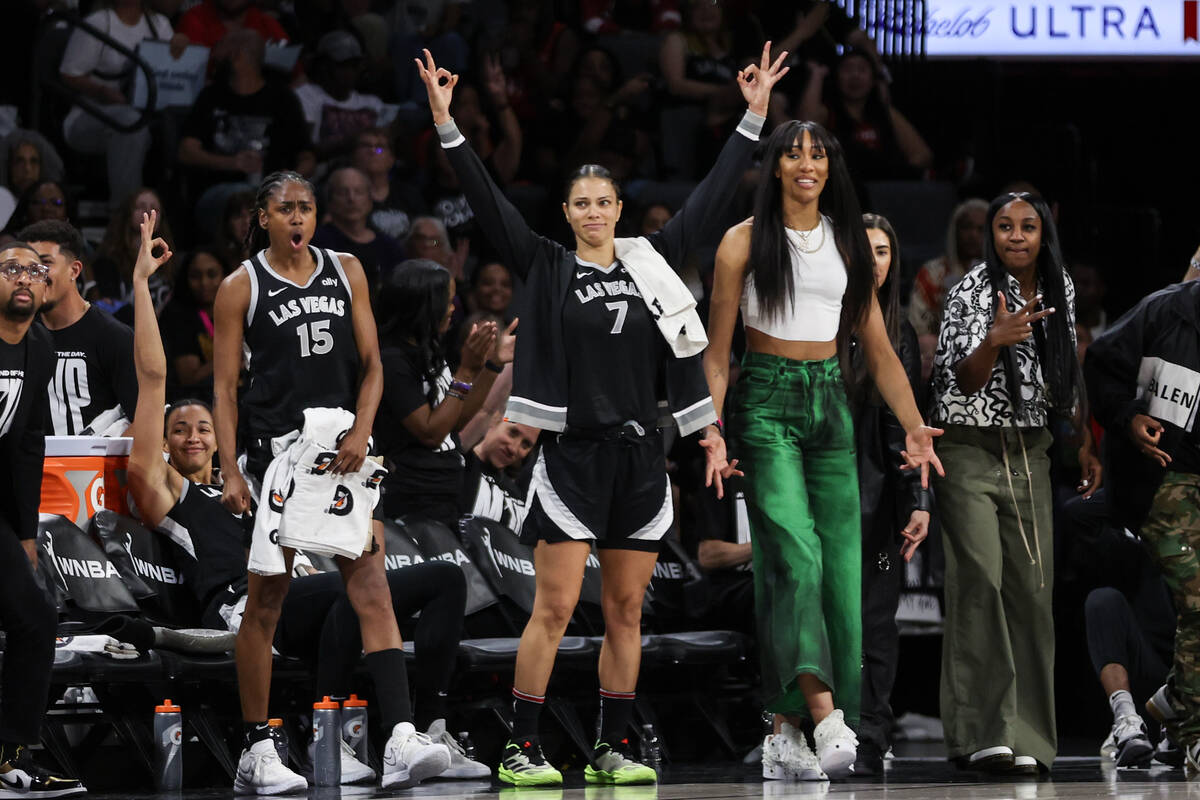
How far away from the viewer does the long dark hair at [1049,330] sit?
6.27 m

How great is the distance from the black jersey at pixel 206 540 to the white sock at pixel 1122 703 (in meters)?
3.26

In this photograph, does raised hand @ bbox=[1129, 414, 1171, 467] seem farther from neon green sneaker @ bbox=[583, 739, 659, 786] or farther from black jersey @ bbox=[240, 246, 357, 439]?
black jersey @ bbox=[240, 246, 357, 439]

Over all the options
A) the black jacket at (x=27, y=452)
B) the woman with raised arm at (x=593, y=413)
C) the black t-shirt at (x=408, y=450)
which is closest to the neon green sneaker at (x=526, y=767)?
the woman with raised arm at (x=593, y=413)

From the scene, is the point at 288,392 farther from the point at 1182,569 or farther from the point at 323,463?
the point at 1182,569

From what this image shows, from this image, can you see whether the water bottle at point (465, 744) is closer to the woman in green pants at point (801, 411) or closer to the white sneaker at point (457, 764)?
the white sneaker at point (457, 764)

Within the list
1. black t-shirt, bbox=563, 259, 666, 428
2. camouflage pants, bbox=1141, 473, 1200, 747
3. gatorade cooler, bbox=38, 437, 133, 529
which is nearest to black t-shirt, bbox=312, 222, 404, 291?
gatorade cooler, bbox=38, 437, 133, 529

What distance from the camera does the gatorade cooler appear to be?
20.8ft

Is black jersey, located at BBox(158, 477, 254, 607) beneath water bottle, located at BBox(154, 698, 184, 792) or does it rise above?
above

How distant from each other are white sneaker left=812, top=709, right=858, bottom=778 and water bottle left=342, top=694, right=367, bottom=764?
150cm

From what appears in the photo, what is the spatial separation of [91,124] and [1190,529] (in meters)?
6.95

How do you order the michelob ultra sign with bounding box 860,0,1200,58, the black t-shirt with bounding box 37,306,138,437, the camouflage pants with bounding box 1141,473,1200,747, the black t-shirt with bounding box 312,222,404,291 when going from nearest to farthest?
the camouflage pants with bounding box 1141,473,1200,747, the black t-shirt with bounding box 37,306,138,437, the black t-shirt with bounding box 312,222,404,291, the michelob ultra sign with bounding box 860,0,1200,58

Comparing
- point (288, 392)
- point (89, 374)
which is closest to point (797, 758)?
point (288, 392)

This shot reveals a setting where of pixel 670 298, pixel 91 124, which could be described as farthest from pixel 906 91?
pixel 670 298

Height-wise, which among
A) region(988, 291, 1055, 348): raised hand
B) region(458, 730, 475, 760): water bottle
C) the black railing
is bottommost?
region(458, 730, 475, 760): water bottle
